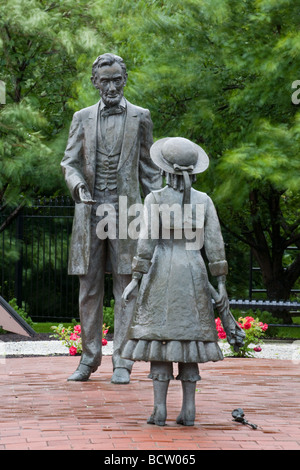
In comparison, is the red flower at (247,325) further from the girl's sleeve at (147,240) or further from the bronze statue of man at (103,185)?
the girl's sleeve at (147,240)

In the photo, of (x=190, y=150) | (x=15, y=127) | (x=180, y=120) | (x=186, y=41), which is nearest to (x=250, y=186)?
(x=180, y=120)

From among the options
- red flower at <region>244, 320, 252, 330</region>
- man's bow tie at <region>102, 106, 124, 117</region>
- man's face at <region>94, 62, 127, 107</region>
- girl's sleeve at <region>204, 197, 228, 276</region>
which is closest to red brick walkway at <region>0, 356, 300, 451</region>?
girl's sleeve at <region>204, 197, 228, 276</region>

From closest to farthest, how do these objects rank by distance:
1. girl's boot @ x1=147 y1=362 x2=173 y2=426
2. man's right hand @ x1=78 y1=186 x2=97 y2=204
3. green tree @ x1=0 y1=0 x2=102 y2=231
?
girl's boot @ x1=147 y1=362 x2=173 y2=426 → man's right hand @ x1=78 y1=186 x2=97 y2=204 → green tree @ x1=0 y1=0 x2=102 y2=231

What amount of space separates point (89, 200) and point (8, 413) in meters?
1.84

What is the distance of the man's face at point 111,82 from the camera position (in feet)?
24.5

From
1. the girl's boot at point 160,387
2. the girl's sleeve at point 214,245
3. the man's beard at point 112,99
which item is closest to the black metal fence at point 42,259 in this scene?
the man's beard at point 112,99

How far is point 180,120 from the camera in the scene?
14.0 m

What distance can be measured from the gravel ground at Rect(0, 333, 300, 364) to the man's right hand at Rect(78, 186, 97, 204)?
4.03 metres

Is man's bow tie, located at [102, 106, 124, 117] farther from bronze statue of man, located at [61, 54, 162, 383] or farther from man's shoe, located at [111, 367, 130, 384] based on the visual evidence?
man's shoe, located at [111, 367, 130, 384]

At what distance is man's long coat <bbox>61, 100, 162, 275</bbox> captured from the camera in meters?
7.55

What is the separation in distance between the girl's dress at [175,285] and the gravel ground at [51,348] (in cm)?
483
